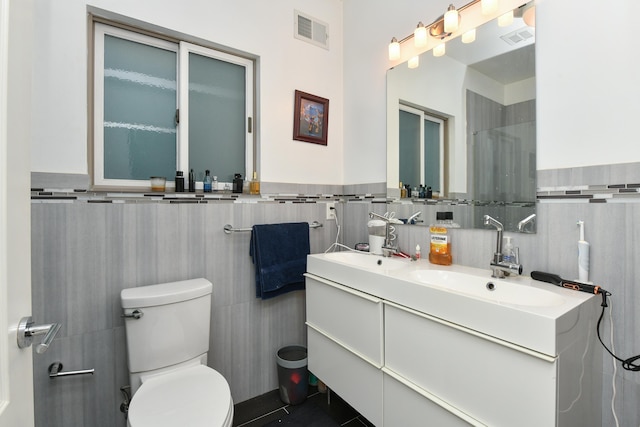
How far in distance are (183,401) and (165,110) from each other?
145cm

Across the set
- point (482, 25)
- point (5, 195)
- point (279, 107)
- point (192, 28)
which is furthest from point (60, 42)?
point (482, 25)

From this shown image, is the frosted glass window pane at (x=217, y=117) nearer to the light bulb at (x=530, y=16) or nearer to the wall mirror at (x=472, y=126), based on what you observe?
the wall mirror at (x=472, y=126)

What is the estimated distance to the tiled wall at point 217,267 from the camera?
104cm

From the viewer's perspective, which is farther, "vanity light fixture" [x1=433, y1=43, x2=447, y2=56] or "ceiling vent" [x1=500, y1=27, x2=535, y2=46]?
"vanity light fixture" [x1=433, y1=43, x2=447, y2=56]

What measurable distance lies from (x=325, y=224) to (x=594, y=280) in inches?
58.0

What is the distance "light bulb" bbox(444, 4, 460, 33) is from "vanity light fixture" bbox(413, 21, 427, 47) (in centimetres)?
14

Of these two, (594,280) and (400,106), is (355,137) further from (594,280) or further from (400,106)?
(594,280)

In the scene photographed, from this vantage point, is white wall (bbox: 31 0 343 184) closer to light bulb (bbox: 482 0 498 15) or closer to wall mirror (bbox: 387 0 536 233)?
wall mirror (bbox: 387 0 536 233)

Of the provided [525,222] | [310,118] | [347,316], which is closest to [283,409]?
[347,316]

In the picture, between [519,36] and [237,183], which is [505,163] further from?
[237,183]

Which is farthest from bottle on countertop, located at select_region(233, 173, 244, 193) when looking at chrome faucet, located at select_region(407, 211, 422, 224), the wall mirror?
chrome faucet, located at select_region(407, 211, 422, 224)

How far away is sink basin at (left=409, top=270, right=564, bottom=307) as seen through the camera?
3.42ft

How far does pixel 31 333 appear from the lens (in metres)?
0.58

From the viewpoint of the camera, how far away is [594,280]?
1073mm
